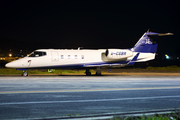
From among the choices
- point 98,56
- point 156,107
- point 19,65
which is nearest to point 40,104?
point 156,107

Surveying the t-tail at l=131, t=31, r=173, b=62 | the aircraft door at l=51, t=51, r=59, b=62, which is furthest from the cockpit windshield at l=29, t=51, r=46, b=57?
the t-tail at l=131, t=31, r=173, b=62

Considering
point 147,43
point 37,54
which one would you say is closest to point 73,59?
point 37,54

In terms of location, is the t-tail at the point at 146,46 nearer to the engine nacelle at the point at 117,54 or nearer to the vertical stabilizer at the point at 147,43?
the vertical stabilizer at the point at 147,43

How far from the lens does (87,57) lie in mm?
29438

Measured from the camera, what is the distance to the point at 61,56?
28.5 meters

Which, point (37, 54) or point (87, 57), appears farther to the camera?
point (87, 57)

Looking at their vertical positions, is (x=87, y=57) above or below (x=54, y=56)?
below

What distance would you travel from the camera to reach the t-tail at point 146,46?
31.7 meters

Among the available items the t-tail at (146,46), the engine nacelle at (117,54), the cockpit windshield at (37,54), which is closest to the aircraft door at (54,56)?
the cockpit windshield at (37,54)

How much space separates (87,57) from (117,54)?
387cm

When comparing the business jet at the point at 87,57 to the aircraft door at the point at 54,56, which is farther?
the aircraft door at the point at 54,56

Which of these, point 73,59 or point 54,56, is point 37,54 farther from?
point 73,59

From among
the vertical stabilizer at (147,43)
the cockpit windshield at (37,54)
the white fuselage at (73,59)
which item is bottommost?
the white fuselage at (73,59)

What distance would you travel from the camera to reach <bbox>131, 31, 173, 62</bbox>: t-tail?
104 feet
